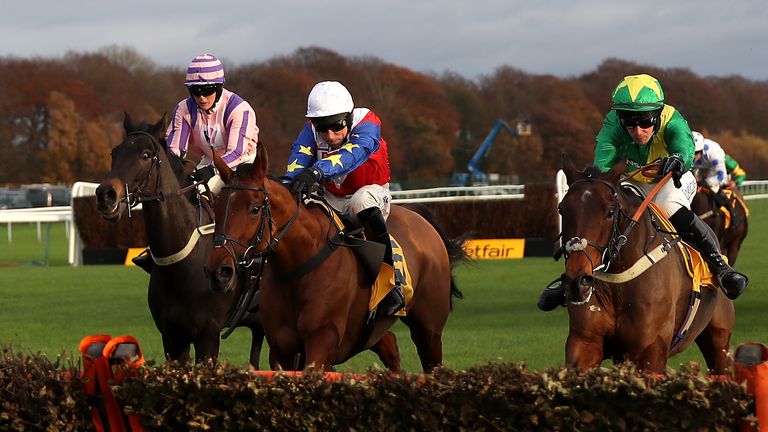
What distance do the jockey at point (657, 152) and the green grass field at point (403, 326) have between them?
1.19 meters

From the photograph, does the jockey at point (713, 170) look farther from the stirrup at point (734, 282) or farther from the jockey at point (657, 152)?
the stirrup at point (734, 282)

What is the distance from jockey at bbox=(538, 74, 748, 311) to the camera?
5.79 meters

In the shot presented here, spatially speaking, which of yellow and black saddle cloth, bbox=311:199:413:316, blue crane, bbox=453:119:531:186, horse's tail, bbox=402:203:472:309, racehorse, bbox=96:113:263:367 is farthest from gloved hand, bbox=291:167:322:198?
blue crane, bbox=453:119:531:186

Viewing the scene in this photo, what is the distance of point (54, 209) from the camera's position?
22.9 m

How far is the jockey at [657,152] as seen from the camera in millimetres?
5789

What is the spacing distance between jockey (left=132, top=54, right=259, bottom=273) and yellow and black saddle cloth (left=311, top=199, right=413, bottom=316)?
4.46 feet

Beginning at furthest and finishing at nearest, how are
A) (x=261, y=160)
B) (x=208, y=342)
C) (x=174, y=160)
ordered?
(x=174, y=160), (x=208, y=342), (x=261, y=160)

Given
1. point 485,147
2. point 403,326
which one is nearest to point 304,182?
point 403,326

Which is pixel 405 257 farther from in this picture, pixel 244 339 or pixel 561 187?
pixel 561 187

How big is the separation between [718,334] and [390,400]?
3.04 metres

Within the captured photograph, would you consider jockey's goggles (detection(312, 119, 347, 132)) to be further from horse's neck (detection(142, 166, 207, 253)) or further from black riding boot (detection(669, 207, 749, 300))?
black riding boot (detection(669, 207, 749, 300))

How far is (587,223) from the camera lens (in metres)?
5.05

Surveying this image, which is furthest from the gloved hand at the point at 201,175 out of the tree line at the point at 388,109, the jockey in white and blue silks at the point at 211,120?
the tree line at the point at 388,109

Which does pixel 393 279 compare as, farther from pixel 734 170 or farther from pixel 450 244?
pixel 734 170
